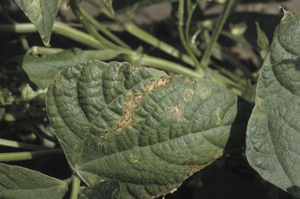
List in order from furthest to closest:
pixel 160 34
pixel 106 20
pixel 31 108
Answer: pixel 160 34 → pixel 106 20 → pixel 31 108

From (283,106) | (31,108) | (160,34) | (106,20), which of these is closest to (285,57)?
(283,106)

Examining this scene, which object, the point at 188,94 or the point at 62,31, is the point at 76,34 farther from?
the point at 188,94

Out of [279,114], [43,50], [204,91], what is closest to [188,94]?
[204,91]

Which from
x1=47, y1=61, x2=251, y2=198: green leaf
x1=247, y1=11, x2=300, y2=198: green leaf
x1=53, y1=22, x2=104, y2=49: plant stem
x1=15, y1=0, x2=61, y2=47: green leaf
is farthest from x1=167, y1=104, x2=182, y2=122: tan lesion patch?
x1=53, y1=22, x2=104, y2=49: plant stem

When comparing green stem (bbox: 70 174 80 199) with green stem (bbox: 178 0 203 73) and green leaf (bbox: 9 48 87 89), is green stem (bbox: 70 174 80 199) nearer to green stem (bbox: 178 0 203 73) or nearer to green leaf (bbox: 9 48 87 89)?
green leaf (bbox: 9 48 87 89)

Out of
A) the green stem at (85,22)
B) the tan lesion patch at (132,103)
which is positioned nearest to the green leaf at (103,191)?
the tan lesion patch at (132,103)

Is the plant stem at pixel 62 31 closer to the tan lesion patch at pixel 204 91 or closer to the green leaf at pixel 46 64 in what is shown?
the green leaf at pixel 46 64

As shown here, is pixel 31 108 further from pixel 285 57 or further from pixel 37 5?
pixel 285 57
